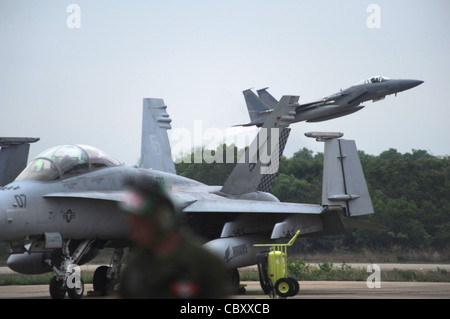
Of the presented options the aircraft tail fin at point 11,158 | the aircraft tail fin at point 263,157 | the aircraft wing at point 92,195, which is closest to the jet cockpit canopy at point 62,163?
the aircraft wing at point 92,195

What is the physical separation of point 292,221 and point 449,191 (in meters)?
27.2

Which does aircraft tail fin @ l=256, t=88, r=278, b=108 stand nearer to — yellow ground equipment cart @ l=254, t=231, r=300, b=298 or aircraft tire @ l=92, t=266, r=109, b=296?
aircraft tire @ l=92, t=266, r=109, b=296

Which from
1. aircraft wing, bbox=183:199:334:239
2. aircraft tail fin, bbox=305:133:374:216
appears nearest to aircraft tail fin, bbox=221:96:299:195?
aircraft wing, bbox=183:199:334:239

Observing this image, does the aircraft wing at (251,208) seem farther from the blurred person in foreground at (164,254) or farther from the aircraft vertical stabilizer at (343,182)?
the blurred person in foreground at (164,254)

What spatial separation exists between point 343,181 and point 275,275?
233cm

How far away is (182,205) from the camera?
43.4 ft

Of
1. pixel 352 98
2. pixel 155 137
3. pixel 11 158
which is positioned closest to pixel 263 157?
pixel 155 137

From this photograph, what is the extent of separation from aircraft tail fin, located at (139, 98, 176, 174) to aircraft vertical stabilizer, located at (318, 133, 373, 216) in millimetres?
6644

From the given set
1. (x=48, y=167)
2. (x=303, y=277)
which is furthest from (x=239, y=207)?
(x=303, y=277)

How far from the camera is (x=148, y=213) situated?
3.07m

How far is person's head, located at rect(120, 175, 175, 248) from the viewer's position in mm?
3039

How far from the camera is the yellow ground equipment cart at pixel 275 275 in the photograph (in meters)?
11.7

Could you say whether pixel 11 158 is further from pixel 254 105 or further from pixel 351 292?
pixel 254 105

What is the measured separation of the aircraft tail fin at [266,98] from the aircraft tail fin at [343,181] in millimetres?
21015
